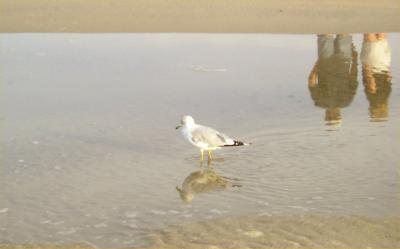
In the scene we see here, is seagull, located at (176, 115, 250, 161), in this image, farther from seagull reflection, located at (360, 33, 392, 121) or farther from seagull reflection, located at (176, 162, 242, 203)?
seagull reflection, located at (360, 33, 392, 121)

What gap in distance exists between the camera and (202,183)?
20.2 feet

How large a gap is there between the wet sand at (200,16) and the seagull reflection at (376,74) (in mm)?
2285

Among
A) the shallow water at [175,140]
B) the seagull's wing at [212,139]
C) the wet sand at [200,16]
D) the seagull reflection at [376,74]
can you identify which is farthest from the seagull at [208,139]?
the wet sand at [200,16]

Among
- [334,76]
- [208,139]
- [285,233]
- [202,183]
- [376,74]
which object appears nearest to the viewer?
[285,233]

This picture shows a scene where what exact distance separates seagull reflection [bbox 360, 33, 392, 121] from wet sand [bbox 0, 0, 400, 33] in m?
2.29

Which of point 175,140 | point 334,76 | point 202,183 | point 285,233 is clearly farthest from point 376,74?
point 285,233

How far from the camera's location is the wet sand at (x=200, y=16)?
13.4m

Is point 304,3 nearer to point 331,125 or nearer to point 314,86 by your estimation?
point 314,86

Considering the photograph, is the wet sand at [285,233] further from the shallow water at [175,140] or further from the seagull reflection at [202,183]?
the seagull reflection at [202,183]

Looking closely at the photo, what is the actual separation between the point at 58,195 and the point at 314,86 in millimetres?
4475

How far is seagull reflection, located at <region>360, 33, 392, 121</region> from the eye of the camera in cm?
827

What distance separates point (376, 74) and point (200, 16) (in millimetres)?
5433

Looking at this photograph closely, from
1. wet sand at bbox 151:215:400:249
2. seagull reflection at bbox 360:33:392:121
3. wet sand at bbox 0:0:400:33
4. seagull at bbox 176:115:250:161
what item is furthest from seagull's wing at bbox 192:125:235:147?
wet sand at bbox 0:0:400:33

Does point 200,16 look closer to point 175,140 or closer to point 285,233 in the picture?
point 175,140
